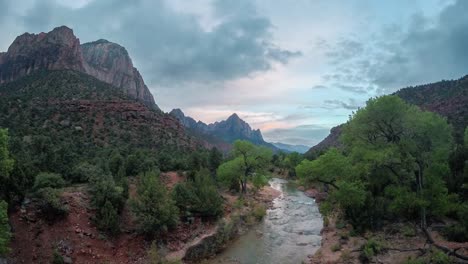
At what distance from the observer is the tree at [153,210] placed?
22.8 m

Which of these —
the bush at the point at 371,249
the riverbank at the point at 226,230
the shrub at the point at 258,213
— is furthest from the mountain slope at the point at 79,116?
the bush at the point at 371,249

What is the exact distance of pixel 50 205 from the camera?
70.0 feet

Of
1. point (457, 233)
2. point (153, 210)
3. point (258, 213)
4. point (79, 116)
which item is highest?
point (79, 116)

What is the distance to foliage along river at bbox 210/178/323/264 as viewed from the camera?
23062 mm

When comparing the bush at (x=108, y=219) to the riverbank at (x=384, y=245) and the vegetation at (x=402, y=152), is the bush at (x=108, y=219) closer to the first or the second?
the riverbank at (x=384, y=245)

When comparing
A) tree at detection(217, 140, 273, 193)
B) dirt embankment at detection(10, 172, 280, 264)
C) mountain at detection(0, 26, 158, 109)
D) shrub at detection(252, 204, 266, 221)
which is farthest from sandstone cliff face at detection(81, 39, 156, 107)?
dirt embankment at detection(10, 172, 280, 264)

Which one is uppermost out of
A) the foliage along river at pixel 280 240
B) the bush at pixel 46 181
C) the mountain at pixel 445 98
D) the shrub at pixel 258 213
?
the mountain at pixel 445 98

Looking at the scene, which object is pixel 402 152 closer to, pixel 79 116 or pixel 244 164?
pixel 244 164

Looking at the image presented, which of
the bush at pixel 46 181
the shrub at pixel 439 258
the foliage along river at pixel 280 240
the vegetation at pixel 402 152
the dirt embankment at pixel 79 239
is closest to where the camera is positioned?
the shrub at pixel 439 258

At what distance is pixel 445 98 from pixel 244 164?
68254 millimetres

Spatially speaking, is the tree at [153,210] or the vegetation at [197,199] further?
the vegetation at [197,199]

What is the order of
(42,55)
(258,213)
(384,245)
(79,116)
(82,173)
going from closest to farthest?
(384,245) < (82,173) < (258,213) < (79,116) < (42,55)

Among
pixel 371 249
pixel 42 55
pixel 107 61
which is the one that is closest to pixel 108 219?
pixel 371 249

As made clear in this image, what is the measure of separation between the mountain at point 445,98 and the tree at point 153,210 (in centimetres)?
5459
